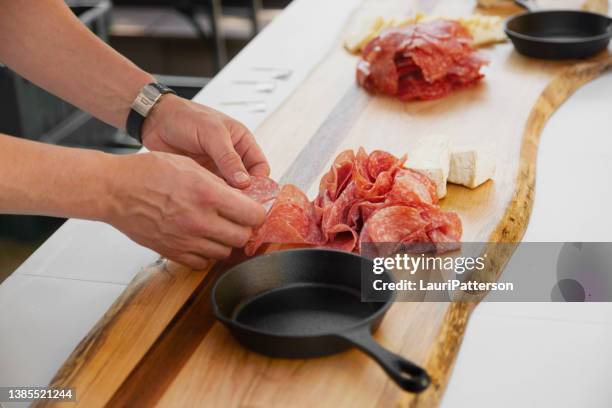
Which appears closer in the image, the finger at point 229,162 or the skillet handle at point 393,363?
the skillet handle at point 393,363

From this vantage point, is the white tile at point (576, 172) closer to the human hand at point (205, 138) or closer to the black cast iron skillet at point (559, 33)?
the black cast iron skillet at point (559, 33)

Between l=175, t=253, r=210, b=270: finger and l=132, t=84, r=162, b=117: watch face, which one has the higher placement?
l=132, t=84, r=162, b=117: watch face

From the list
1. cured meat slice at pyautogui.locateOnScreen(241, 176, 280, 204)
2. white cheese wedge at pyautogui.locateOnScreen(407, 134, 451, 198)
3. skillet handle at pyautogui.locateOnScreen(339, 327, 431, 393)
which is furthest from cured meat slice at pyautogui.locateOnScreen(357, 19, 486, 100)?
skillet handle at pyautogui.locateOnScreen(339, 327, 431, 393)

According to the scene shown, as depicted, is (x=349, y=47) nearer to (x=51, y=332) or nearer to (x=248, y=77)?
(x=248, y=77)

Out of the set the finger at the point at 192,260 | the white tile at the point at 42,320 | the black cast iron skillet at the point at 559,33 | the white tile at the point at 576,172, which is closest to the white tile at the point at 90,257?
the white tile at the point at 42,320

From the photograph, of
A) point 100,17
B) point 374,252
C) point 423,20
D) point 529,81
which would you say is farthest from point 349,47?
point 100,17

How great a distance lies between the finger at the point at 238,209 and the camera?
4.86 feet

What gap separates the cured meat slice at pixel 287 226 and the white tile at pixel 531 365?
1.20 feet

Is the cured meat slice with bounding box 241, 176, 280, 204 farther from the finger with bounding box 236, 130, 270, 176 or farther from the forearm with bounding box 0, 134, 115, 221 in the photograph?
the forearm with bounding box 0, 134, 115, 221

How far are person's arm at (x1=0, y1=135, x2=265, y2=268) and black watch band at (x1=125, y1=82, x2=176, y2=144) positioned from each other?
0.38 m

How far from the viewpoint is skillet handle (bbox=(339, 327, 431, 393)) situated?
3.89 ft

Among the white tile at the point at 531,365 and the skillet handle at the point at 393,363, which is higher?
the skillet handle at the point at 393,363

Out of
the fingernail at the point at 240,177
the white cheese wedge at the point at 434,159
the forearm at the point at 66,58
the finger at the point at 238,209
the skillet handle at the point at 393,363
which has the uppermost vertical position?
the forearm at the point at 66,58

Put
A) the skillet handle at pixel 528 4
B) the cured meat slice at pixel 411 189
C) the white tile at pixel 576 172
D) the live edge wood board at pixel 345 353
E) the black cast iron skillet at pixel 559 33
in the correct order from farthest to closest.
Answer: the skillet handle at pixel 528 4 → the black cast iron skillet at pixel 559 33 → the white tile at pixel 576 172 → the cured meat slice at pixel 411 189 → the live edge wood board at pixel 345 353
